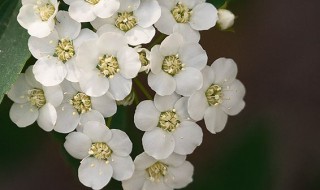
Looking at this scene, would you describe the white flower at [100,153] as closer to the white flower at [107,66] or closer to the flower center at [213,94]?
the white flower at [107,66]

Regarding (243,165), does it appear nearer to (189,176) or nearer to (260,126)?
(260,126)

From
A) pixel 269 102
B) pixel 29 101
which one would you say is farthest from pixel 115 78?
pixel 269 102

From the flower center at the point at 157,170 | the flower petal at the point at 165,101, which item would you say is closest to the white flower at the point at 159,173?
the flower center at the point at 157,170

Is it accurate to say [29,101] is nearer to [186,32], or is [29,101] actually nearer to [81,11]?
[81,11]

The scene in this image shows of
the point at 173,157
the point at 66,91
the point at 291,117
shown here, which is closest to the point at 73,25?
the point at 66,91

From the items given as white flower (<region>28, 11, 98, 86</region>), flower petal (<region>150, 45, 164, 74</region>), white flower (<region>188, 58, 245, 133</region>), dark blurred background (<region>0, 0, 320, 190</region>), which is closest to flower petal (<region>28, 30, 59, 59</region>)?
white flower (<region>28, 11, 98, 86</region>)
